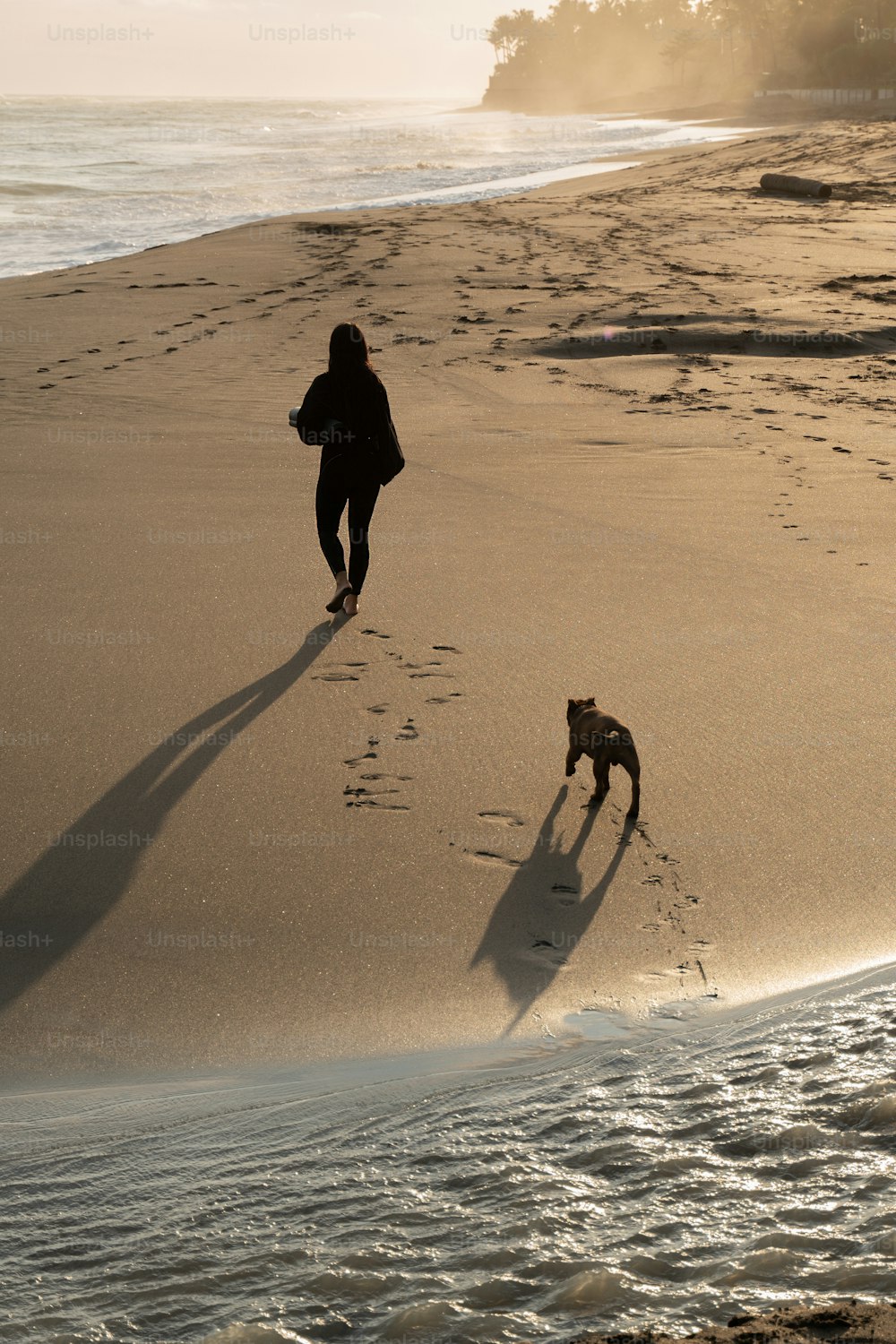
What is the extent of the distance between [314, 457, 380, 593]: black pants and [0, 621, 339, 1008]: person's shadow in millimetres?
1101

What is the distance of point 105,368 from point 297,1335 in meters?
11.1

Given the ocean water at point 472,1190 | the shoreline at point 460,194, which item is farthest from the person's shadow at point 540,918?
the shoreline at point 460,194

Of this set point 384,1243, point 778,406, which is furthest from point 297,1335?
point 778,406

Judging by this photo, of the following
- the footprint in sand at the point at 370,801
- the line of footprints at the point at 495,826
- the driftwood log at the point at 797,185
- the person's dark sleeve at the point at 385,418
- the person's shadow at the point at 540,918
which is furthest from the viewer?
the driftwood log at the point at 797,185

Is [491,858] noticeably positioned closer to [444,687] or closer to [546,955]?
[546,955]

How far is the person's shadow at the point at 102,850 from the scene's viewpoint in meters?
3.79

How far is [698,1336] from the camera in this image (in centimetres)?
209

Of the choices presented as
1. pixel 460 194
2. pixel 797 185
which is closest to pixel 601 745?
pixel 797 185

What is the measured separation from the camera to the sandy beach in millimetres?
3674

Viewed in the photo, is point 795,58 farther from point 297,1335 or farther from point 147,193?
point 297,1335

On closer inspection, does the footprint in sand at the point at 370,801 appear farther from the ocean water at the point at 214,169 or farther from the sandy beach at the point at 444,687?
the ocean water at the point at 214,169

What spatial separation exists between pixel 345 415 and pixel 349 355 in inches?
11.7

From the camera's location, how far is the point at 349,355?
19.6 ft

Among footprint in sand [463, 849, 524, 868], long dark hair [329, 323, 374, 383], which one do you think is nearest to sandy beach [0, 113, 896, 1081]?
footprint in sand [463, 849, 524, 868]
